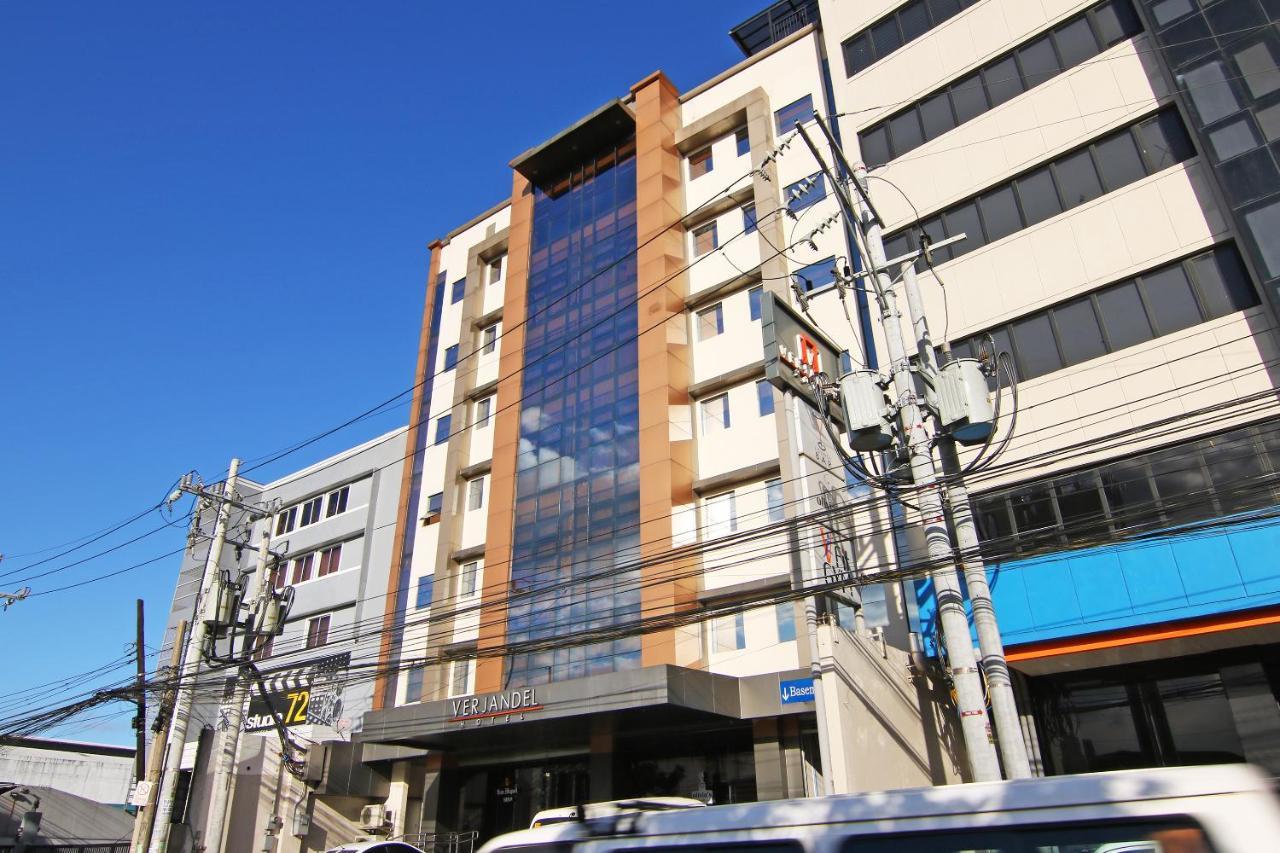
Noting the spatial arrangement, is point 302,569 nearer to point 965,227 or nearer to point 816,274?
point 816,274

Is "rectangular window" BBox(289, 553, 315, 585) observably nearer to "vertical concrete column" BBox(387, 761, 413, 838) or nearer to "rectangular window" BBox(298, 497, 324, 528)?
"rectangular window" BBox(298, 497, 324, 528)

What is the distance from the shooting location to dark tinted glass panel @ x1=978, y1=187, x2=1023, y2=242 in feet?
62.4

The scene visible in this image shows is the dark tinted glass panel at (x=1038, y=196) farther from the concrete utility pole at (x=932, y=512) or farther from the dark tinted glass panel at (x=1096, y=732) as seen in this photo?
the dark tinted glass panel at (x=1096, y=732)

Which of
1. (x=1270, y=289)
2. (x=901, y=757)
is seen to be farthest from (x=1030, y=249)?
(x=901, y=757)

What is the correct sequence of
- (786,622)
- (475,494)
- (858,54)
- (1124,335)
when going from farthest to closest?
(475,494) < (858,54) < (786,622) < (1124,335)

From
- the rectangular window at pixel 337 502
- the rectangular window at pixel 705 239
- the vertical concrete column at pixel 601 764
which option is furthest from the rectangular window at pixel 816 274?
the rectangular window at pixel 337 502

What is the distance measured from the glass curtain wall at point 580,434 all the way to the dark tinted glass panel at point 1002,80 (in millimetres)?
11259

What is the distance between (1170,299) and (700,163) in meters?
15.6

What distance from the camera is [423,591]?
95.3 feet

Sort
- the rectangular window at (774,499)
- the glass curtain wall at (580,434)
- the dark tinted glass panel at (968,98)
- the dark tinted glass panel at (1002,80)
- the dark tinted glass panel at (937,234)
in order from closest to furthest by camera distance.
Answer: the dark tinted glass panel at (937,234), the dark tinted glass panel at (1002,80), the dark tinted glass panel at (968,98), the rectangular window at (774,499), the glass curtain wall at (580,434)

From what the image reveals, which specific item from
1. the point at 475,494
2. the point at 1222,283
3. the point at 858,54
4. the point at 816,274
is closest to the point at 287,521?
the point at 475,494

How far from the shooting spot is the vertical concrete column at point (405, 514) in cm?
2862

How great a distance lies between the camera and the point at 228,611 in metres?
22.2

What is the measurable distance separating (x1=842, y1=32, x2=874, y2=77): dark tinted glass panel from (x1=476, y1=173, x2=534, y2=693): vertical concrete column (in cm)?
1305
